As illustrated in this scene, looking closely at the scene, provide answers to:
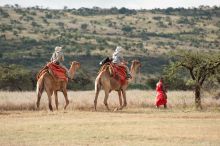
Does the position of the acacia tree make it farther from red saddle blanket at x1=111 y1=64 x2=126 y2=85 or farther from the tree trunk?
red saddle blanket at x1=111 y1=64 x2=126 y2=85

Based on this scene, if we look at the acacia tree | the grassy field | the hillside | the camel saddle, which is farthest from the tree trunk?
the hillside

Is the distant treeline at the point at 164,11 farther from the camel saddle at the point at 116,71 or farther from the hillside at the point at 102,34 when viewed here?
the camel saddle at the point at 116,71

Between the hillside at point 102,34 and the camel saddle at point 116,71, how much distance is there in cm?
3363

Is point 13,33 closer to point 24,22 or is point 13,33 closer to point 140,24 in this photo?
point 24,22

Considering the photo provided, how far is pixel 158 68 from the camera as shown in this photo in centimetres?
8425

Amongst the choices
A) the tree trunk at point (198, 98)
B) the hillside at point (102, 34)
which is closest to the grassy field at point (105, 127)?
the tree trunk at point (198, 98)

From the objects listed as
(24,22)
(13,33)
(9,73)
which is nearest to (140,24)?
(24,22)

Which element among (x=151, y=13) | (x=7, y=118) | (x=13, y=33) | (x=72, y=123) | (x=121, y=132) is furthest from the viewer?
(x=151, y=13)

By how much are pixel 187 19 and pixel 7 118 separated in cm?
10626

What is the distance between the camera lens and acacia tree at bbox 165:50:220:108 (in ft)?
108

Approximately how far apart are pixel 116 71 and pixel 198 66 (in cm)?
474

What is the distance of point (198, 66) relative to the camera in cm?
3300

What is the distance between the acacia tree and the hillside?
31.5 m

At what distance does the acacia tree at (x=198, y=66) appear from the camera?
108 feet
